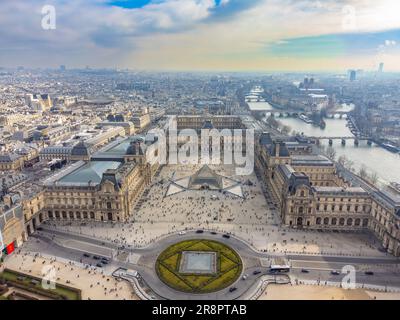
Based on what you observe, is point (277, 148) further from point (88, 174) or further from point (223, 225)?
point (88, 174)

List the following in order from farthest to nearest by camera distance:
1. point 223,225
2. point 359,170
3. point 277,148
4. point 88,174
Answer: point 359,170
point 277,148
point 88,174
point 223,225

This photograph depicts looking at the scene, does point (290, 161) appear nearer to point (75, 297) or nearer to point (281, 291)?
point (281, 291)

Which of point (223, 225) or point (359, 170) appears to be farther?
point (359, 170)

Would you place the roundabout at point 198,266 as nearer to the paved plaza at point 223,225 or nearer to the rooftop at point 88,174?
the paved plaza at point 223,225

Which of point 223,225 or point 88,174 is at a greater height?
point 88,174

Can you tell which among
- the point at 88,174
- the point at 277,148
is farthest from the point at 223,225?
the point at 88,174

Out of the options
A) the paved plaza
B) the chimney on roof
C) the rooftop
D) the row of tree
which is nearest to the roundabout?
the paved plaza
